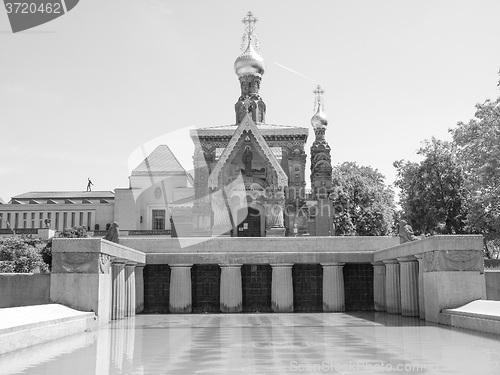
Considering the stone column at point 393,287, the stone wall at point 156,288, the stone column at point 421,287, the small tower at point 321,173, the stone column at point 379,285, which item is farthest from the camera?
the small tower at point 321,173

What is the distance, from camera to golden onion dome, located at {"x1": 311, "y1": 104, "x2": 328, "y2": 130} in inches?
2489

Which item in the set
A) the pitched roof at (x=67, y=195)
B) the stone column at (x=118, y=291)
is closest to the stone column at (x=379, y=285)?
the stone column at (x=118, y=291)

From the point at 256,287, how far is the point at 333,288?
12.8 ft

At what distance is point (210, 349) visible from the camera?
15.0 m

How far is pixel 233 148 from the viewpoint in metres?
48.7

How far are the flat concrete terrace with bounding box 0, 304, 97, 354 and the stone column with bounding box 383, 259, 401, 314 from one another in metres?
13.2

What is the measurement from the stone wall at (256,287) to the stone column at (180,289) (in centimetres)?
285

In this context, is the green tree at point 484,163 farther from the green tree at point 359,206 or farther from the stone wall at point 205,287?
the green tree at point 359,206

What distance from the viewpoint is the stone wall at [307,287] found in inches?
1236

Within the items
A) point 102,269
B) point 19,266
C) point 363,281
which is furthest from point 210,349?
point 19,266

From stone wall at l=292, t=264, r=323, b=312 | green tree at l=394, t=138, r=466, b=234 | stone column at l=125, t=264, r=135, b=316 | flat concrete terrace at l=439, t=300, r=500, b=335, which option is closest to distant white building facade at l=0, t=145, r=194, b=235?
green tree at l=394, t=138, r=466, b=234

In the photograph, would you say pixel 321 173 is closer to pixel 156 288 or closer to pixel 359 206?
pixel 359 206

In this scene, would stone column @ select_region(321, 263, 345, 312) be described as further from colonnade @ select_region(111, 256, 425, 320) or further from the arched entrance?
the arched entrance

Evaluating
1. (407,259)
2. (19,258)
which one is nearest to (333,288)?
(407,259)
